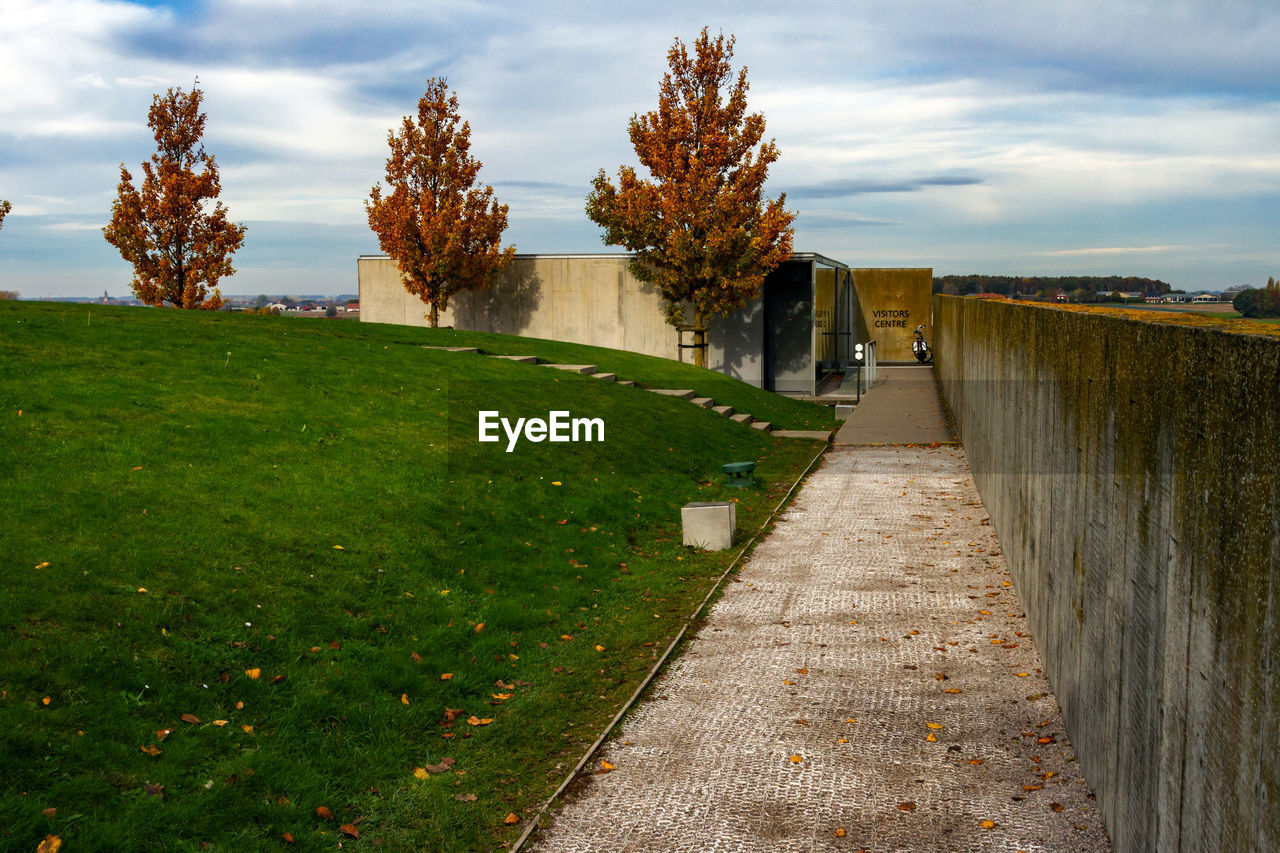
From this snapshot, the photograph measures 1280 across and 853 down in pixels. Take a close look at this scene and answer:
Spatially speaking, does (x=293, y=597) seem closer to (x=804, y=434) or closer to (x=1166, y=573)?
(x=1166, y=573)

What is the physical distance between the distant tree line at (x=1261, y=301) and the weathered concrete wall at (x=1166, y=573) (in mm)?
613

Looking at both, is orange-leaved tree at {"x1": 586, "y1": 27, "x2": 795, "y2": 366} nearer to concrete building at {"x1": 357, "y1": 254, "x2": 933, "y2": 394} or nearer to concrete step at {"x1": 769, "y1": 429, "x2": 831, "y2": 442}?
concrete building at {"x1": 357, "y1": 254, "x2": 933, "y2": 394}

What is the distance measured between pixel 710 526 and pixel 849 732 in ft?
19.0

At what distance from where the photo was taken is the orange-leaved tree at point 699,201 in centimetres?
3284

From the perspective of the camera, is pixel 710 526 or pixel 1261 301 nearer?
pixel 1261 301

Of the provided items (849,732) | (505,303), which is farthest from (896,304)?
(849,732)

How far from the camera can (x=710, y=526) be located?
12.3 meters

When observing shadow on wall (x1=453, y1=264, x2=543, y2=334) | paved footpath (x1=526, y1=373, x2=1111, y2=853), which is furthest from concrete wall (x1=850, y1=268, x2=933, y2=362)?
paved footpath (x1=526, y1=373, x2=1111, y2=853)

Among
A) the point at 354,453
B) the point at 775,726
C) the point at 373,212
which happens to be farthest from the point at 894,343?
the point at 775,726

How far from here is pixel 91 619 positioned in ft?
22.9

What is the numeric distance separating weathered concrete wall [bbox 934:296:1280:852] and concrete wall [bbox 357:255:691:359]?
93.8ft

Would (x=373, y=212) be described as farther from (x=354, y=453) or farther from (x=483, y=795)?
(x=483, y=795)

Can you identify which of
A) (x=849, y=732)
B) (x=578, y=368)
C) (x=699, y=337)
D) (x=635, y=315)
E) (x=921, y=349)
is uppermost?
(x=635, y=315)

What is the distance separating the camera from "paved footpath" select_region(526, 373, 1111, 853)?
211 inches
